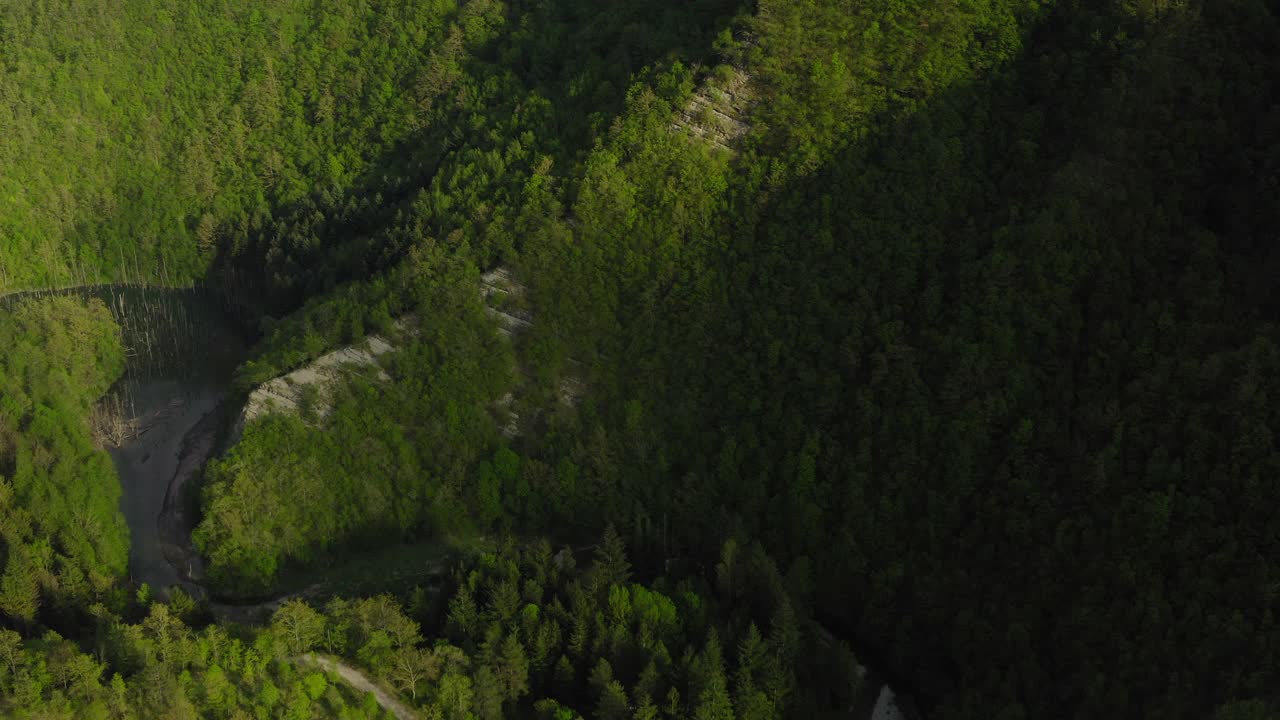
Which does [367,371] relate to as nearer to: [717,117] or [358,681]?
[358,681]

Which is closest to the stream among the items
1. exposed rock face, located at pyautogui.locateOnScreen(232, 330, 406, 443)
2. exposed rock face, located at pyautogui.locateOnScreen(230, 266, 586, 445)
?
exposed rock face, located at pyautogui.locateOnScreen(232, 330, 406, 443)

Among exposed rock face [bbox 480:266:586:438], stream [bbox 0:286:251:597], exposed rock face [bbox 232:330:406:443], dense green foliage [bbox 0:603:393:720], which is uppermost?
exposed rock face [bbox 480:266:586:438]

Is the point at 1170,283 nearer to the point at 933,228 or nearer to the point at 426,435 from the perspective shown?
the point at 933,228

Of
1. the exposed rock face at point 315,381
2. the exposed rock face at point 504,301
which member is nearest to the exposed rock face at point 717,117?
the exposed rock face at point 504,301

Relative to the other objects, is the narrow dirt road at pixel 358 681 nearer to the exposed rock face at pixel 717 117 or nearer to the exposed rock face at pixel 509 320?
the exposed rock face at pixel 509 320

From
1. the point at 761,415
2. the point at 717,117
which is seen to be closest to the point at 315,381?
the point at 761,415

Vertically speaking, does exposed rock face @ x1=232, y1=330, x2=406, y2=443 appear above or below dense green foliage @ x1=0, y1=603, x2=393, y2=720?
above

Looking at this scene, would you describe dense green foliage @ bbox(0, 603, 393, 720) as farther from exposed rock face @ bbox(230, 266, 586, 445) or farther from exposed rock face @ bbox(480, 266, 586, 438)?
exposed rock face @ bbox(480, 266, 586, 438)

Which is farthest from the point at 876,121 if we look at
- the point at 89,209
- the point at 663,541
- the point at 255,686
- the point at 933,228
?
the point at 89,209
